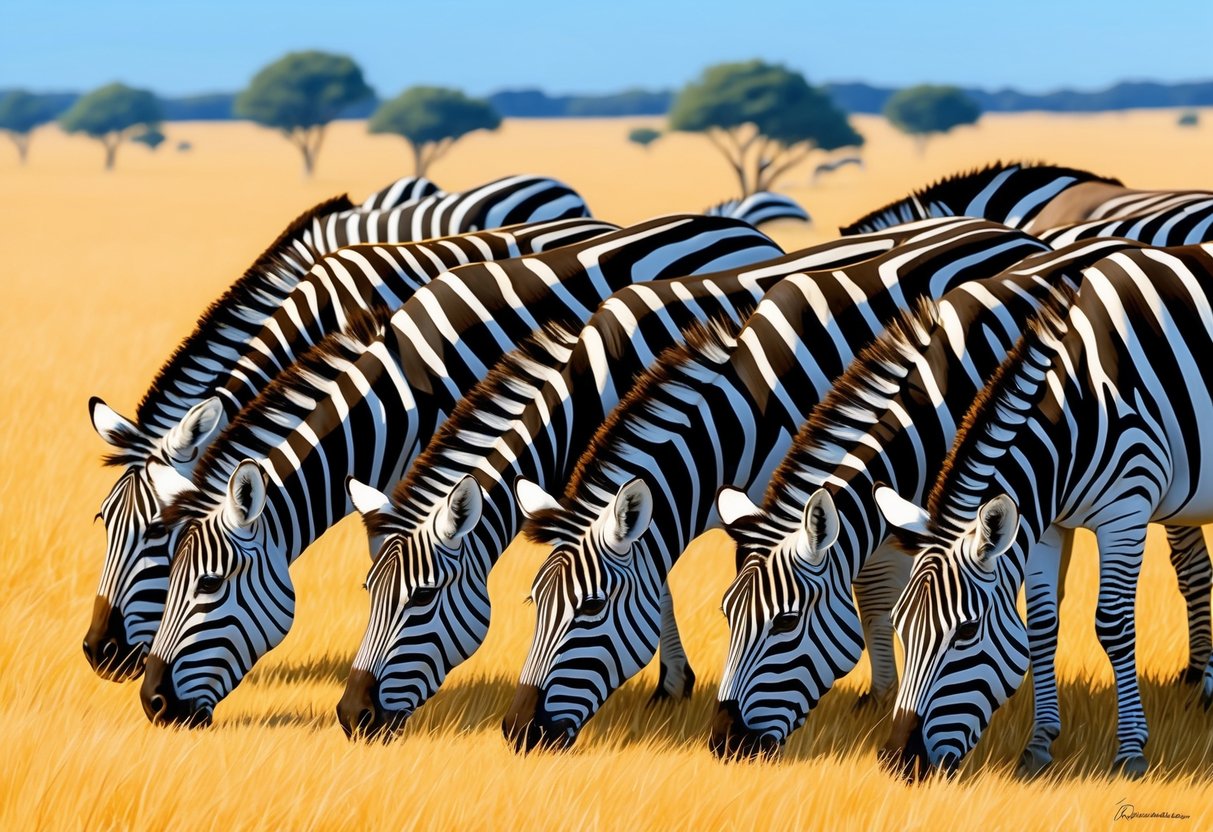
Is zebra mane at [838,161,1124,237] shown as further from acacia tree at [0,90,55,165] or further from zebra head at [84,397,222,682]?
acacia tree at [0,90,55,165]

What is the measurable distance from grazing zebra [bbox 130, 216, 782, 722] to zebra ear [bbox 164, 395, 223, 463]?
213mm

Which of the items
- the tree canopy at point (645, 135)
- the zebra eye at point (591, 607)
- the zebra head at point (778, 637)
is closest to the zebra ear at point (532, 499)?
the zebra eye at point (591, 607)

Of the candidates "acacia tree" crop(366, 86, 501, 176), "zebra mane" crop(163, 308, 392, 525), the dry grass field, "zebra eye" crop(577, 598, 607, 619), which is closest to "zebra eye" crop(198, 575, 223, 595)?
"zebra mane" crop(163, 308, 392, 525)

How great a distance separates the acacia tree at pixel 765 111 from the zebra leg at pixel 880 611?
66.2 m

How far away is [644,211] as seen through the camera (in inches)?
2063

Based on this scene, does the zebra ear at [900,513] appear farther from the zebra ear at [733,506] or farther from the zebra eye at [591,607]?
the zebra eye at [591,607]

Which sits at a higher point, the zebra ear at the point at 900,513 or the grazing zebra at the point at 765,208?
the grazing zebra at the point at 765,208

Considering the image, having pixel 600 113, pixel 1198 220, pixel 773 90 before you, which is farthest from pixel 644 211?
pixel 600 113

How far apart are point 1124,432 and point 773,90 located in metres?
73.1

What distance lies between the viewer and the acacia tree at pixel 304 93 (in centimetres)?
9056

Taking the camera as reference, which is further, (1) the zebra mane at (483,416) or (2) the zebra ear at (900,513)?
(1) the zebra mane at (483,416)

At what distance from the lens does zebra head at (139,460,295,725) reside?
21.5ft

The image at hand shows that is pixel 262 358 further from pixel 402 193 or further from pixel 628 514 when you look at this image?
pixel 402 193

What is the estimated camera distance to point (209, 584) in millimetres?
6645
